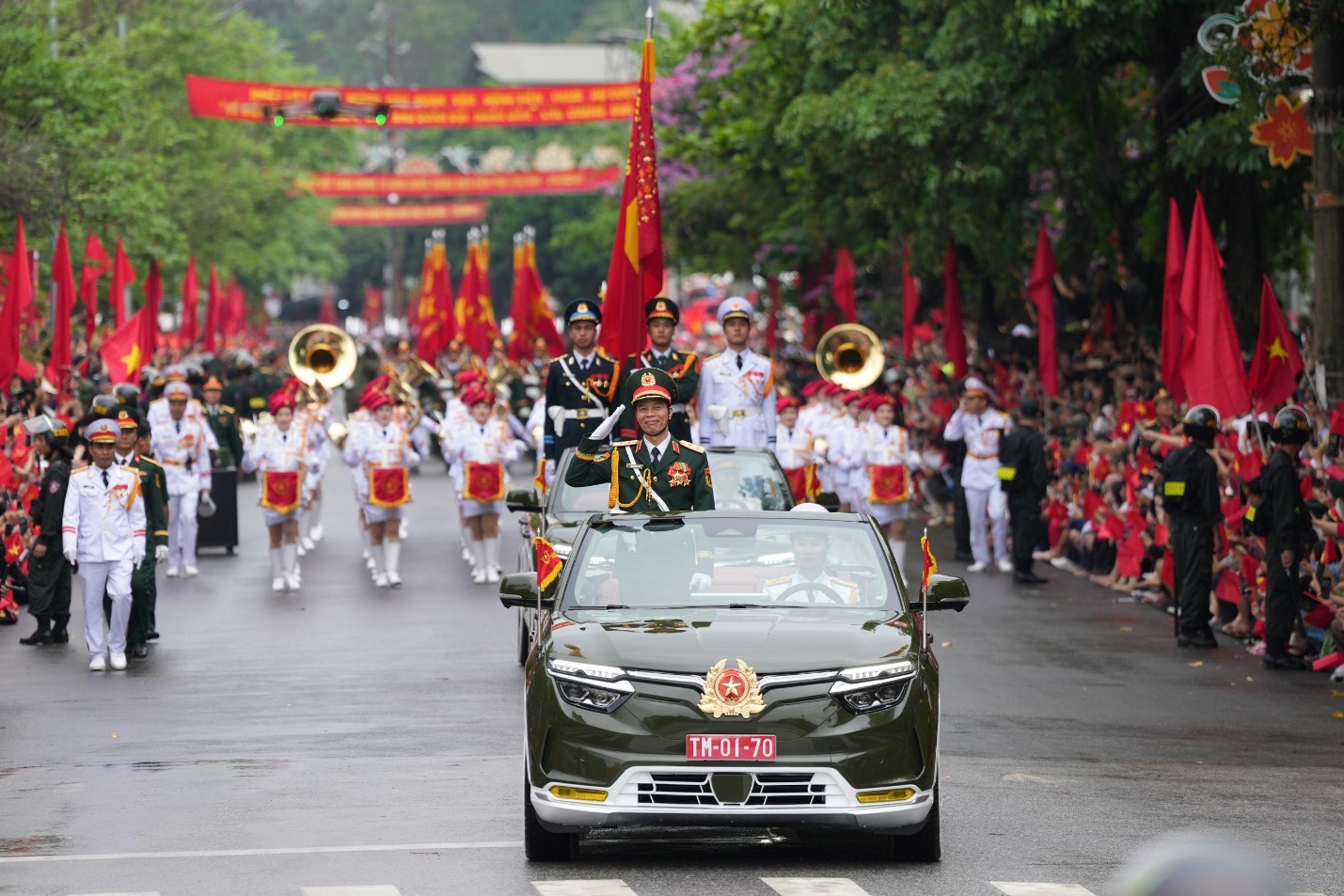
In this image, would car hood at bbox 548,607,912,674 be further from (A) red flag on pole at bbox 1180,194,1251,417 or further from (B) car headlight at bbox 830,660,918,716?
(A) red flag on pole at bbox 1180,194,1251,417

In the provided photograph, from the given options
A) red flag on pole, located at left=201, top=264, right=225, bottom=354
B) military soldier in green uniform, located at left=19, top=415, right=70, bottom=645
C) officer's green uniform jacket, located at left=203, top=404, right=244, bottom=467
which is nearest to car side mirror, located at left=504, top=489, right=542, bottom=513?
military soldier in green uniform, located at left=19, top=415, right=70, bottom=645

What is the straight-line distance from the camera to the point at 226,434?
90.5ft

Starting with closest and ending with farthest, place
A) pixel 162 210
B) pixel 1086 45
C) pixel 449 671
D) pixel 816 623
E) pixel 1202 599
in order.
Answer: pixel 816 623 → pixel 449 671 → pixel 1202 599 → pixel 1086 45 → pixel 162 210

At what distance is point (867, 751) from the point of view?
8.02m

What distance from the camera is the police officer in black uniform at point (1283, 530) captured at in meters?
14.6

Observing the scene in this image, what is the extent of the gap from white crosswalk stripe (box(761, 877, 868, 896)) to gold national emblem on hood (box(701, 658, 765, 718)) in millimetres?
617

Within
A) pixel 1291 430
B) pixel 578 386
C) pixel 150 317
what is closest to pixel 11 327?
pixel 578 386

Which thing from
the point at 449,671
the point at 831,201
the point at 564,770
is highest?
the point at 831,201

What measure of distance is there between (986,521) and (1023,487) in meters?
1.19

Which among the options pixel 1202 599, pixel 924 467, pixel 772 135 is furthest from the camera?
pixel 772 135

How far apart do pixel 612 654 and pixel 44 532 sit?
9.24 meters

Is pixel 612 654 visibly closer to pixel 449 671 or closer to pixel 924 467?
pixel 449 671

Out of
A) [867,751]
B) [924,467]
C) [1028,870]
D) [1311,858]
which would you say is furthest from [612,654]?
[924,467]

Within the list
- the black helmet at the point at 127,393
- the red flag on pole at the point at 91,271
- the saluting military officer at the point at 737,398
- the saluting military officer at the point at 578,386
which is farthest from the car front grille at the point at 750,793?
the red flag on pole at the point at 91,271
